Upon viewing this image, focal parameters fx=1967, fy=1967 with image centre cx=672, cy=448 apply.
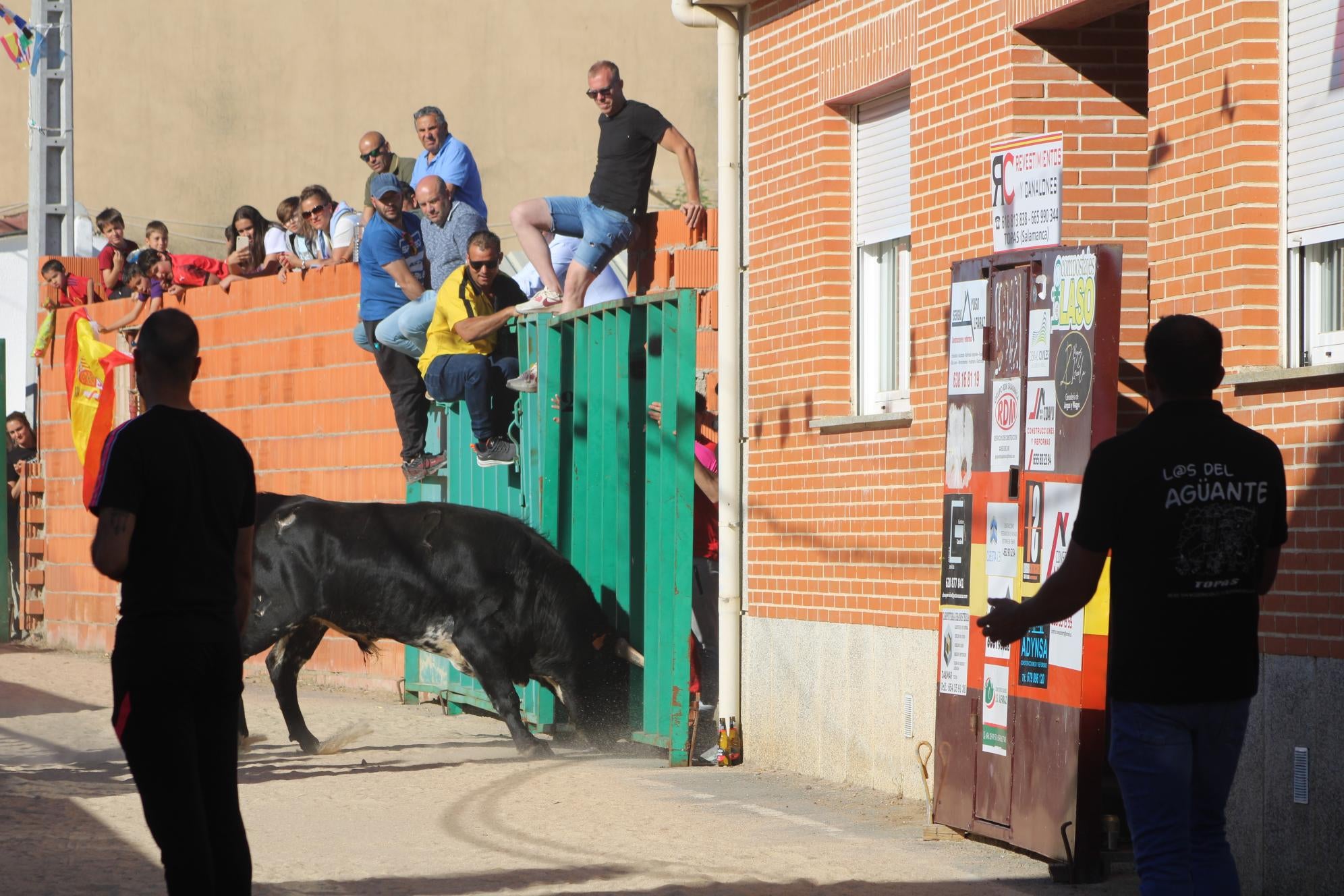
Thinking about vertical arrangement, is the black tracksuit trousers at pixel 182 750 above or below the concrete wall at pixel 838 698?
above

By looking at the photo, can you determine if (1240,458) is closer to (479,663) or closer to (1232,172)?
(1232,172)

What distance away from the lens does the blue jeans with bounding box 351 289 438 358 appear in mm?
12977

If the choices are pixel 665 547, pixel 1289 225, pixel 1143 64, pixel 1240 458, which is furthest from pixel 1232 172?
pixel 665 547

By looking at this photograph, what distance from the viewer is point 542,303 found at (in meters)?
12.6

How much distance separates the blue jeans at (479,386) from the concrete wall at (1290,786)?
6.58 meters

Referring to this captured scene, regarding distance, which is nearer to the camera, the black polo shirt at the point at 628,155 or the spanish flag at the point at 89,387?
the black polo shirt at the point at 628,155

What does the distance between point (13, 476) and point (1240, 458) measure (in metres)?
17.6

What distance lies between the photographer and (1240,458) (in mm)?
4977

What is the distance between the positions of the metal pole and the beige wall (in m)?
10.1

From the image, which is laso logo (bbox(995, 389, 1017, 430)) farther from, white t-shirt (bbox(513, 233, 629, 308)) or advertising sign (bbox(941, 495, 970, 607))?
white t-shirt (bbox(513, 233, 629, 308))

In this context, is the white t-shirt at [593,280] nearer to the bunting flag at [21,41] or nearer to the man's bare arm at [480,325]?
the man's bare arm at [480,325]

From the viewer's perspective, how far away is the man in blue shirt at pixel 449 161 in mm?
13602

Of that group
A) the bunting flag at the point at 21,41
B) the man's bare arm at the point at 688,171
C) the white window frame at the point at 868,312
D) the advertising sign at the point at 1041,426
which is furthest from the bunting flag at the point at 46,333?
the advertising sign at the point at 1041,426

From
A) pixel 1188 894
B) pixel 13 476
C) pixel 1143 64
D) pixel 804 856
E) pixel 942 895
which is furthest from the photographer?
pixel 13 476
